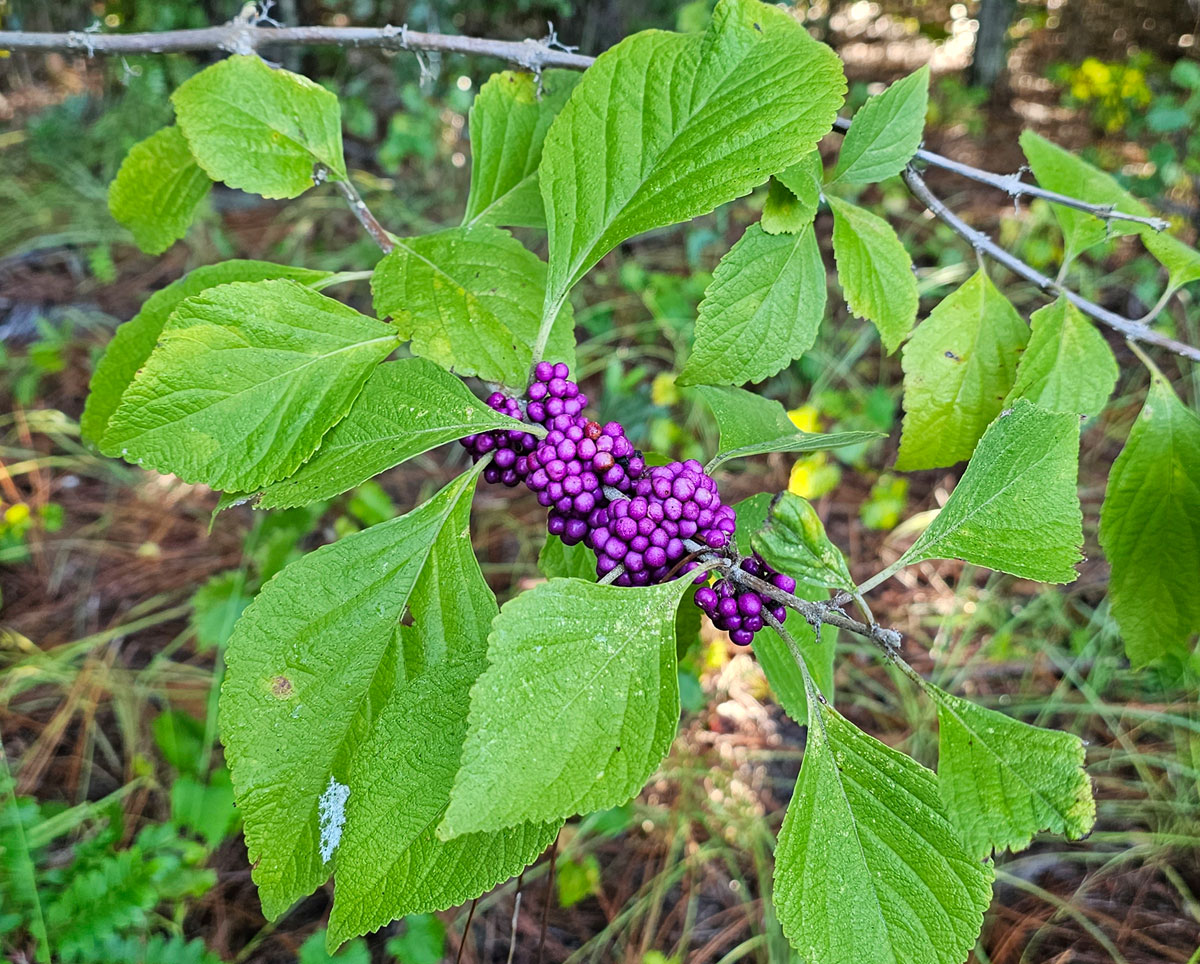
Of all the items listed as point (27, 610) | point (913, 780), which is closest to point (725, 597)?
point (913, 780)

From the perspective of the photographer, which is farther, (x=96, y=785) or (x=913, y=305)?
(x=96, y=785)

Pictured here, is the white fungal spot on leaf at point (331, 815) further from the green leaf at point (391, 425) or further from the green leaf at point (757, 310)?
the green leaf at point (757, 310)

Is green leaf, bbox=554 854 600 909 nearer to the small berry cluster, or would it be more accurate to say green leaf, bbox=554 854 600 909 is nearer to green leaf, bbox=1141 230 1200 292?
the small berry cluster

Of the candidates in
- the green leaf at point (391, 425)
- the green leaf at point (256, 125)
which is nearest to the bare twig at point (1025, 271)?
the green leaf at point (391, 425)

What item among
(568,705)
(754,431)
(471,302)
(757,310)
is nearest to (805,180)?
(757,310)

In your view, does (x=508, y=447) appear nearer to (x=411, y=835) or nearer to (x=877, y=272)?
(x=411, y=835)

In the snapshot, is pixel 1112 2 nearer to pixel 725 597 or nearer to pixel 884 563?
pixel 884 563

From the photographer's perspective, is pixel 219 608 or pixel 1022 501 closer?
pixel 1022 501
